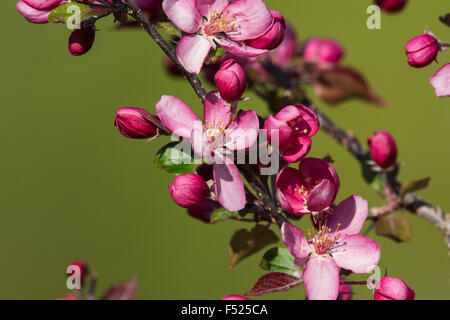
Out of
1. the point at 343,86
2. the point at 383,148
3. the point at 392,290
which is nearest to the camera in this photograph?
the point at 392,290

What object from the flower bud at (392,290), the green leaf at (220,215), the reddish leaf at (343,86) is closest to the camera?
the flower bud at (392,290)

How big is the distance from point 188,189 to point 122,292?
297 mm

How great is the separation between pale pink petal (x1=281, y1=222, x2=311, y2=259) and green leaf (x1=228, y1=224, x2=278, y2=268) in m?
0.08

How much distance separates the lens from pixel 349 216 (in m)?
0.58

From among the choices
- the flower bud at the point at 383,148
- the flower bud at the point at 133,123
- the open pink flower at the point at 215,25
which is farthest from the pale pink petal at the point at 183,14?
the flower bud at the point at 383,148

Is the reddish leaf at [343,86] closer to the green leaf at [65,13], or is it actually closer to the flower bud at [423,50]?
the flower bud at [423,50]

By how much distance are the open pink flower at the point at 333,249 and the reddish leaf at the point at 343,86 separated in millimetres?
555

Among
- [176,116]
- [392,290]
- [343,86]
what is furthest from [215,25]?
[343,86]

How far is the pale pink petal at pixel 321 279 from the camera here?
1.73ft

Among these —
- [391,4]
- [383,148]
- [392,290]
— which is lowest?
[392,290]

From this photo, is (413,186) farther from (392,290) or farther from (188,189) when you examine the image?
(188,189)

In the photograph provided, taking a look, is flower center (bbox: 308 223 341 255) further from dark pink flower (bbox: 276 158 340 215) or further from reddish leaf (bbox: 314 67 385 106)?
reddish leaf (bbox: 314 67 385 106)

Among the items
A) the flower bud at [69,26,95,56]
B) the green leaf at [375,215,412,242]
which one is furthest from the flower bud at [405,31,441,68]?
the flower bud at [69,26,95,56]

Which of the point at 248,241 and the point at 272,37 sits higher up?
the point at 272,37
